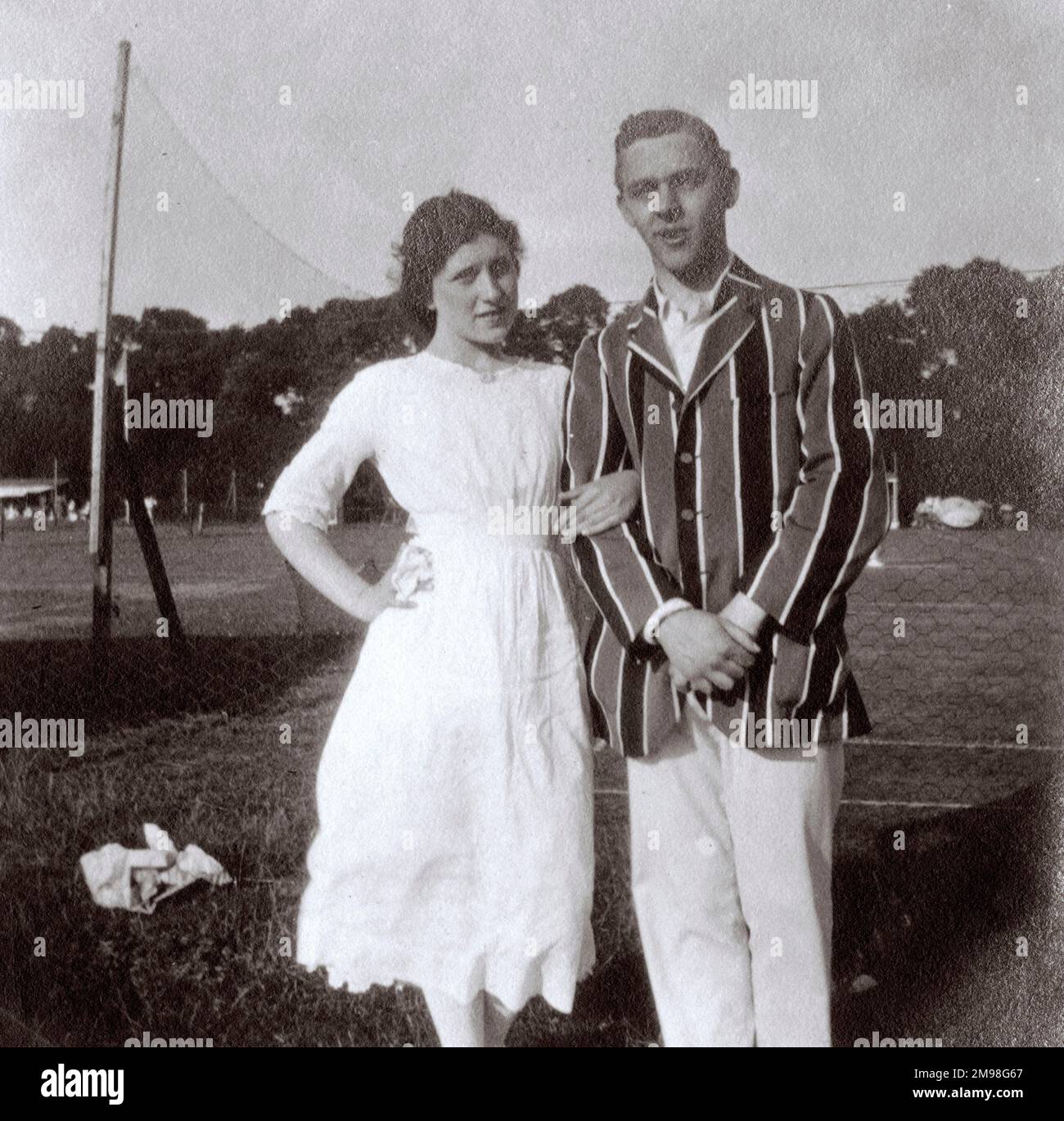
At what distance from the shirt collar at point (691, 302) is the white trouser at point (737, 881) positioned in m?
0.75

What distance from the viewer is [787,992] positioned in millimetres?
2338

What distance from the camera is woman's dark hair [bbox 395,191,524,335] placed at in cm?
244

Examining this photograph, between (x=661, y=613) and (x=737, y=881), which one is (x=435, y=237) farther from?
(x=737, y=881)

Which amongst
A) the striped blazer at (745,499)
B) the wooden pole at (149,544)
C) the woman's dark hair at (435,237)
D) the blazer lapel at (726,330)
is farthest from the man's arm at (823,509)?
the wooden pole at (149,544)

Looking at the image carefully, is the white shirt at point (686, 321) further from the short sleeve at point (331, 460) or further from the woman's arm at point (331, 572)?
the woman's arm at point (331, 572)

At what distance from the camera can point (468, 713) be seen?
2.38 m

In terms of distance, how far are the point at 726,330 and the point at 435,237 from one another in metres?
0.62

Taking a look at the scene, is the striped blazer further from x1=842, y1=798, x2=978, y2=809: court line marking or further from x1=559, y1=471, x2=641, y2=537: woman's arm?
x1=842, y1=798, x2=978, y2=809: court line marking

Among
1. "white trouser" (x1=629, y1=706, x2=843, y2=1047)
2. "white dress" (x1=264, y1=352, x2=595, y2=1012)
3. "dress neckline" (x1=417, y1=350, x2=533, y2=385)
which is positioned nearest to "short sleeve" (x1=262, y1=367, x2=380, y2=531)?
"white dress" (x1=264, y1=352, x2=595, y2=1012)

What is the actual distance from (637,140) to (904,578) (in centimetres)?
104

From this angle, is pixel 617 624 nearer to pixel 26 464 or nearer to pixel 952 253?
pixel 952 253

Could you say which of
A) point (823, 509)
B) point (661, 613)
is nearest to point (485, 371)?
point (661, 613)

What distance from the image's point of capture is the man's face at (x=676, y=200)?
235 cm

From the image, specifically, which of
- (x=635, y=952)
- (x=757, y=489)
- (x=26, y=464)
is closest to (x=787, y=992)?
(x=635, y=952)
